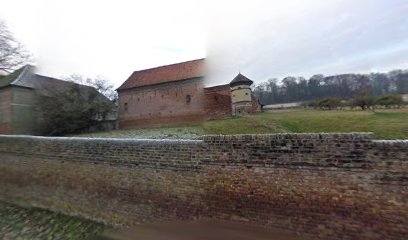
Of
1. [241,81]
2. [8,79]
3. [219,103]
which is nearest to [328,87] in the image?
[241,81]

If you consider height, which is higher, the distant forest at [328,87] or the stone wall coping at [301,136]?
the distant forest at [328,87]

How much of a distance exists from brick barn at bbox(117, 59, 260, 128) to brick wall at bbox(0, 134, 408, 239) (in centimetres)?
1806

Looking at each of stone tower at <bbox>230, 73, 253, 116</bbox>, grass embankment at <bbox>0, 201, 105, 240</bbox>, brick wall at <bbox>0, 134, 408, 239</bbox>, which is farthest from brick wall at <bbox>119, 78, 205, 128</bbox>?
brick wall at <bbox>0, 134, 408, 239</bbox>

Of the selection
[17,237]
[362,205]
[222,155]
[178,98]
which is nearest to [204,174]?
[222,155]

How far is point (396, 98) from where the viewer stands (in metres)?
24.5

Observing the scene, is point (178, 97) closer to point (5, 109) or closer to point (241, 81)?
point (241, 81)

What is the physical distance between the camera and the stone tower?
27.0m

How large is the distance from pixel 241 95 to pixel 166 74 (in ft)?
33.7

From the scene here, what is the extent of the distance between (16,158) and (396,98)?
29061mm

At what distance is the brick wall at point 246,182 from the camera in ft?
14.3

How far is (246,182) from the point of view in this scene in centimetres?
556

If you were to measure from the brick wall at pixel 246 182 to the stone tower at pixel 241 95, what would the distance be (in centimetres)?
1979

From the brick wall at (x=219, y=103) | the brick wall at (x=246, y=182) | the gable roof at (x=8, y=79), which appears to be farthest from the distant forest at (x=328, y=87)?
the brick wall at (x=246, y=182)

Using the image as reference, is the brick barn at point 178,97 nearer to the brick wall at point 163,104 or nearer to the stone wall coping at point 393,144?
the brick wall at point 163,104
